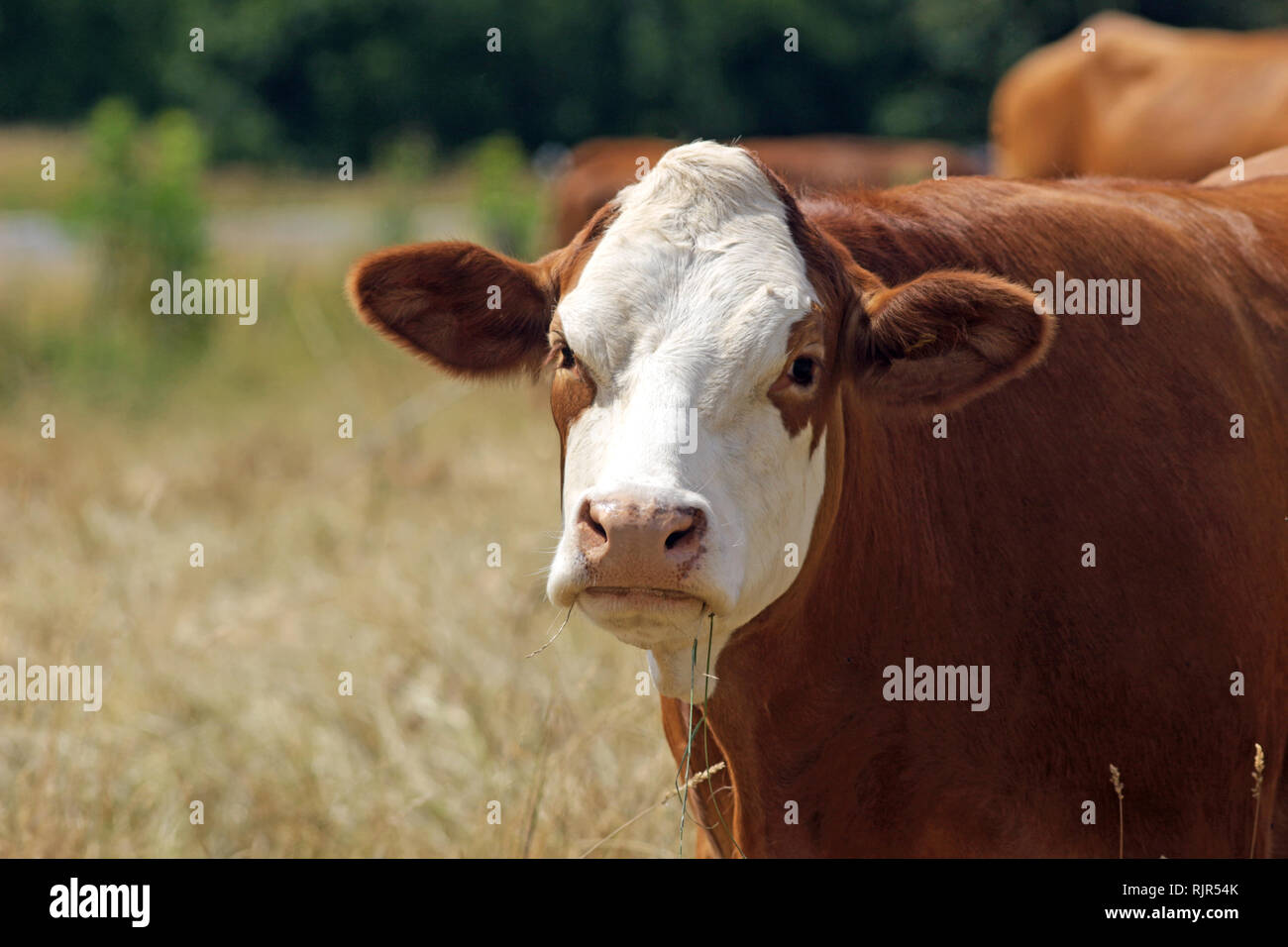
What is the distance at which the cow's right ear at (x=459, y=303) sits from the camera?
10.4ft

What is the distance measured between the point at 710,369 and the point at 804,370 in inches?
8.3

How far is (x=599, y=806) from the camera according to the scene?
429cm

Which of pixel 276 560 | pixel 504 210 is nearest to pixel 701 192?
pixel 276 560

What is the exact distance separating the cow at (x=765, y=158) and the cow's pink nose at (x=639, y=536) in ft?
22.9

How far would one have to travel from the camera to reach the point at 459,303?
3.24m

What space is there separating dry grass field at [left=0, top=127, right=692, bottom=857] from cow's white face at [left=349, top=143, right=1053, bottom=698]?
136 centimetres

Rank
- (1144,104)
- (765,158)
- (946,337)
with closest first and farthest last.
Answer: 1. (946,337)
2. (765,158)
3. (1144,104)

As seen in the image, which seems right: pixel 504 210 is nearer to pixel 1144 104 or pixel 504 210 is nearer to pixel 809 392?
pixel 1144 104

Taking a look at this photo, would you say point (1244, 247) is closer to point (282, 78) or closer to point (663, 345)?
point (663, 345)

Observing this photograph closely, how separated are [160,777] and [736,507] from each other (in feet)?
9.16

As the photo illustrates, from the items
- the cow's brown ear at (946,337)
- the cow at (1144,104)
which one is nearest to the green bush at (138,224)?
the cow at (1144,104)

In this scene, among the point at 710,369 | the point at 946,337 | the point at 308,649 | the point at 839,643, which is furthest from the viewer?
the point at 308,649

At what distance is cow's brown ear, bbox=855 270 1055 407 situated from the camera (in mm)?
2809
